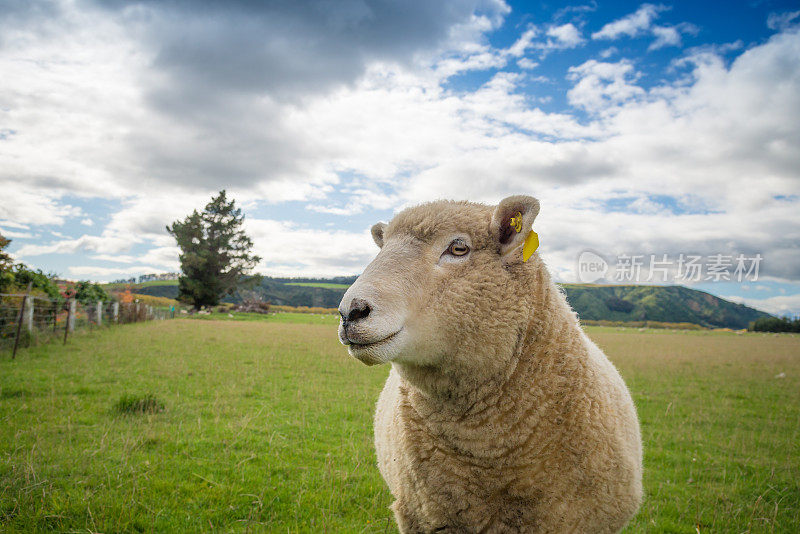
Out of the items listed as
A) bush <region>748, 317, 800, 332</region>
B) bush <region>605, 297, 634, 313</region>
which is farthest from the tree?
bush <region>605, 297, 634, 313</region>

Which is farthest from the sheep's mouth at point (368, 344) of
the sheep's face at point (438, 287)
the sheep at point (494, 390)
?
the sheep at point (494, 390)

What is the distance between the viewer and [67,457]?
17.0 feet

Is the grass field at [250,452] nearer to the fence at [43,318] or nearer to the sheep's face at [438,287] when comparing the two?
the fence at [43,318]

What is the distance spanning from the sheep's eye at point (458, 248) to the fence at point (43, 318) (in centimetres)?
1481

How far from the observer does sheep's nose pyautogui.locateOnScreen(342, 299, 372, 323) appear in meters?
2.14

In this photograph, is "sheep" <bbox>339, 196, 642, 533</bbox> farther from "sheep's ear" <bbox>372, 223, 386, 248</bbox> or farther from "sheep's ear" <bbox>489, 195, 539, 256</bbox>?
"sheep's ear" <bbox>372, 223, 386, 248</bbox>

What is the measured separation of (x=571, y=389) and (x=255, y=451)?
5049 millimetres

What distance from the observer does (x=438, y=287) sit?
248 centimetres

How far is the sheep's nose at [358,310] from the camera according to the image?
214 cm

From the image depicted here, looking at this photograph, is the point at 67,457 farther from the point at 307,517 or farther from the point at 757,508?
the point at 757,508

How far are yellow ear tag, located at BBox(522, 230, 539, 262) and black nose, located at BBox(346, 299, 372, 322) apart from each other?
3.60 feet

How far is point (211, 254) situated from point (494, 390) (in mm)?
57028

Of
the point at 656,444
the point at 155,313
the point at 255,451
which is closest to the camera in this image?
the point at 255,451

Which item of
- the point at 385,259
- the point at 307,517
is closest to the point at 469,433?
the point at 385,259
